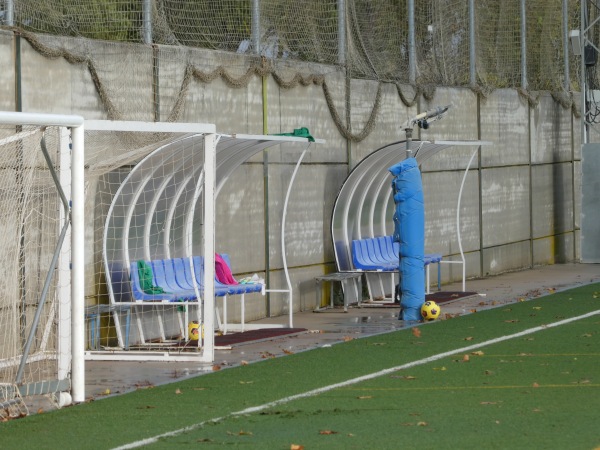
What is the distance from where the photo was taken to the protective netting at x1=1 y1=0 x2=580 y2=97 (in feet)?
48.0

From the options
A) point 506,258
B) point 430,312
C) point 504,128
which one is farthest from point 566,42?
point 430,312

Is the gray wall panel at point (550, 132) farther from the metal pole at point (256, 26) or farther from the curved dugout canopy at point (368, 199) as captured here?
the metal pole at point (256, 26)

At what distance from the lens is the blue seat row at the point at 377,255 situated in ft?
→ 61.5

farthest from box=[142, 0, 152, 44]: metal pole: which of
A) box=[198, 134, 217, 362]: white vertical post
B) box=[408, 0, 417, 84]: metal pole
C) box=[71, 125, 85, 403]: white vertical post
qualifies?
box=[408, 0, 417, 84]: metal pole

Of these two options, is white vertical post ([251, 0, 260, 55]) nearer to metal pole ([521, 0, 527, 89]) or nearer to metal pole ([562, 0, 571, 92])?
metal pole ([521, 0, 527, 89])

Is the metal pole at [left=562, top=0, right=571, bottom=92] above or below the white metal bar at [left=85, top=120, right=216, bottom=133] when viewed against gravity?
above

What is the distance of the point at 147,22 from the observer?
48.9 ft

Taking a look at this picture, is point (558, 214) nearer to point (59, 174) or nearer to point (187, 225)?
point (187, 225)

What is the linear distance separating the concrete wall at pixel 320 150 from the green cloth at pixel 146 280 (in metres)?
0.48

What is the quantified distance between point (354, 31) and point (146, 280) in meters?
7.38

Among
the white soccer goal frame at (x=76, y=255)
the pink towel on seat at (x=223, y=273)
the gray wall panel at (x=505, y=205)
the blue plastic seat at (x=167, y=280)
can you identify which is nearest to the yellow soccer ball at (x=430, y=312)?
the pink towel on seat at (x=223, y=273)

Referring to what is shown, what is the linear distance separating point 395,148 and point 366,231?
5.91 feet

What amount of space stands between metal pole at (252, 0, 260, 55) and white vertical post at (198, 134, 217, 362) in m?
4.91

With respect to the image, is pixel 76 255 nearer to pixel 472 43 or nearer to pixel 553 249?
pixel 472 43
